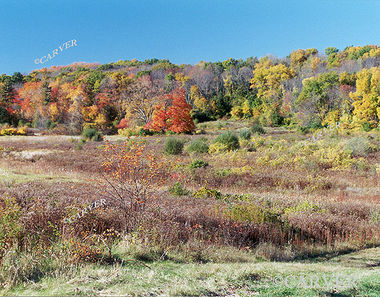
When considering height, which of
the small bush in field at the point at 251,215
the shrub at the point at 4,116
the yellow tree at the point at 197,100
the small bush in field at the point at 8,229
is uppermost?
the yellow tree at the point at 197,100

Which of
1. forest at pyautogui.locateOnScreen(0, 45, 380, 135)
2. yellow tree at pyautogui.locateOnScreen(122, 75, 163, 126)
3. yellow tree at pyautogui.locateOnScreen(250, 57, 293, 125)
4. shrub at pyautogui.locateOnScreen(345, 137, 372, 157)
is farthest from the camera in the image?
yellow tree at pyautogui.locateOnScreen(250, 57, 293, 125)

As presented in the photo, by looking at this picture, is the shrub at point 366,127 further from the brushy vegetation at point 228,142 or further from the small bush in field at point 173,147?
the small bush in field at point 173,147

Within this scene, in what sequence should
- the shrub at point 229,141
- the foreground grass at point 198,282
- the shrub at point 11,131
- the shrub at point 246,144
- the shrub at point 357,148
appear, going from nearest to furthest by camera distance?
the foreground grass at point 198,282 → the shrub at point 357,148 → the shrub at point 229,141 → the shrub at point 246,144 → the shrub at point 11,131

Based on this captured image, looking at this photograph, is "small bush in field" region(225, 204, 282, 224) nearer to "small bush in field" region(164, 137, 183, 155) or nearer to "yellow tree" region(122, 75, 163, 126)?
"small bush in field" region(164, 137, 183, 155)

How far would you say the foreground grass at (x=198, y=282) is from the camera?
11.3ft

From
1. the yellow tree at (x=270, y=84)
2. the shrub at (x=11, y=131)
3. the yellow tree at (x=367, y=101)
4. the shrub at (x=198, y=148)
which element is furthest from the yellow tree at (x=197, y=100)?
the shrub at (x=198, y=148)

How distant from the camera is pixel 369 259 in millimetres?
6145

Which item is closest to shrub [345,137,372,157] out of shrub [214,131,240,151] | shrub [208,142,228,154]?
shrub [214,131,240,151]

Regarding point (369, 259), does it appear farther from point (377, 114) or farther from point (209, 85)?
point (209, 85)

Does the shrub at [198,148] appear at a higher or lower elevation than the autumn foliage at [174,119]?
lower

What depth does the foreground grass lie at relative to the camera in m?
3.46

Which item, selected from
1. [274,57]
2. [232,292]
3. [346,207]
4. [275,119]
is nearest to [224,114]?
[275,119]

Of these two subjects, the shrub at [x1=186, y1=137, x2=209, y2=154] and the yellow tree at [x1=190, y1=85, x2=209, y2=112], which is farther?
the yellow tree at [x1=190, y1=85, x2=209, y2=112]

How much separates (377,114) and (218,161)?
3091 centimetres
